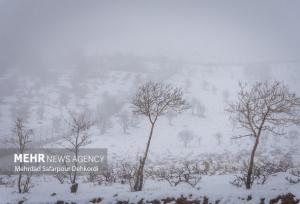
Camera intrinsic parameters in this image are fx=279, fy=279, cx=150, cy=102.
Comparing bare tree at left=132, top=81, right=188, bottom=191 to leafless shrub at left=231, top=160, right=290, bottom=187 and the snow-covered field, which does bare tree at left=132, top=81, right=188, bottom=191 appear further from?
the snow-covered field

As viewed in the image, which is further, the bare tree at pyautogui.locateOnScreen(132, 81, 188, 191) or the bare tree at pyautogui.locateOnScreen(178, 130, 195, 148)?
the bare tree at pyautogui.locateOnScreen(178, 130, 195, 148)

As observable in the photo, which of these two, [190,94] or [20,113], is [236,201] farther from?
[190,94]

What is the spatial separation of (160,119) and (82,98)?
2441 inches

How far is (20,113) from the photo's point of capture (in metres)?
144

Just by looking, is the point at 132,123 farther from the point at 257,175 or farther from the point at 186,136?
the point at 257,175

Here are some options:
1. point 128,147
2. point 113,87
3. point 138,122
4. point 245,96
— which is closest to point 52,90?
point 113,87

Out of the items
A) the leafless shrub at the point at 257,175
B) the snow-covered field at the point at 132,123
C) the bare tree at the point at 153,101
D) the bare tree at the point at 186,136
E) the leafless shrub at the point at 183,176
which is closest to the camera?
the leafless shrub at the point at 257,175

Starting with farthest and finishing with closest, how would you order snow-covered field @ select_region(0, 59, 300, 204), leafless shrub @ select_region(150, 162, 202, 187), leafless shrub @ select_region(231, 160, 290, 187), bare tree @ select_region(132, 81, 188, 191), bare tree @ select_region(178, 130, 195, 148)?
bare tree @ select_region(178, 130, 195, 148)
snow-covered field @ select_region(0, 59, 300, 204)
leafless shrub @ select_region(150, 162, 202, 187)
bare tree @ select_region(132, 81, 188, 191)
leafless shrub @ select_region(231, 160, 290, 187)

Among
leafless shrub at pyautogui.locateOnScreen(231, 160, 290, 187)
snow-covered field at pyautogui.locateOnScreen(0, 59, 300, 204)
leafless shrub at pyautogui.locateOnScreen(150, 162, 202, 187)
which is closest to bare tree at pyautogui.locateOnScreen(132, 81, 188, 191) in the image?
leafless shrub at pyautogui.locateOnScreen(150, 162, 202, 187)

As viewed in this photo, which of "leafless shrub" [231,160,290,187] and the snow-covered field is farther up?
the snow-covered field

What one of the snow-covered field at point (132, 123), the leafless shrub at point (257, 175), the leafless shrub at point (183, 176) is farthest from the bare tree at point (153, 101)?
the snow-covered field at point (132, 123)

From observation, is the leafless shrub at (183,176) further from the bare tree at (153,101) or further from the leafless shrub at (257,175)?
the bare tree at (153,101)

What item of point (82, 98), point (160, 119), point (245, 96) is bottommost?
point (245, 96)

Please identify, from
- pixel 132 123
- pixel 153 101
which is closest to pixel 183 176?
pixel 153 101
